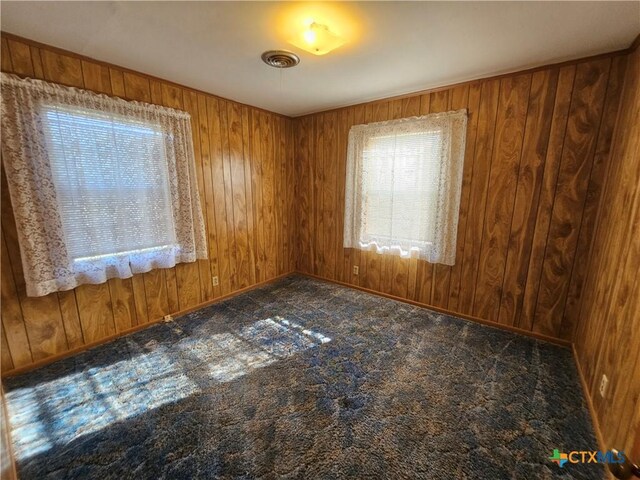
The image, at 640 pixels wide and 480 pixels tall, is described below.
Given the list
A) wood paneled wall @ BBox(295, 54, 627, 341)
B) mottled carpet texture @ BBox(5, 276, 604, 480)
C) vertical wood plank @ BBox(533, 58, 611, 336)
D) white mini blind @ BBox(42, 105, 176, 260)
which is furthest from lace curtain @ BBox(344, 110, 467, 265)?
white mini blind @ BBox(42, 105, 176, 260)

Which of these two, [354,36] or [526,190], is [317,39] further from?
[526,190]

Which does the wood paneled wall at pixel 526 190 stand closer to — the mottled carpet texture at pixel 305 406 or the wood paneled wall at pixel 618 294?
the wood paneled wall at pixel 618 294

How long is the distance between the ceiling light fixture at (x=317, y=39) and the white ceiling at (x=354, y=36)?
0.31ft

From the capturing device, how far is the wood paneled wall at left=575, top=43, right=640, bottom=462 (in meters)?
1.25

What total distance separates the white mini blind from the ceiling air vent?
3.84 ft

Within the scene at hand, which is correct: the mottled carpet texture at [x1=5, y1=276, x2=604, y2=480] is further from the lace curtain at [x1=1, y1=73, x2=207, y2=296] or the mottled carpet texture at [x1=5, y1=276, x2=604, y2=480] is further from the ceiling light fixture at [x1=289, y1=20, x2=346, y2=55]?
the ceiling light fixture at [x1=289, y1=20, x2=346, y2=55]

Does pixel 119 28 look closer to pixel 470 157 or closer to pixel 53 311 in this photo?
pixel 53 311

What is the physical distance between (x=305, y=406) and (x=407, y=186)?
2.23 metres

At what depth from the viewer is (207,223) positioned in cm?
301

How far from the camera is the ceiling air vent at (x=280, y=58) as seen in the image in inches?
77.5

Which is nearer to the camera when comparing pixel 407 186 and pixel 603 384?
pixel 603 384

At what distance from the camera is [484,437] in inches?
57.2

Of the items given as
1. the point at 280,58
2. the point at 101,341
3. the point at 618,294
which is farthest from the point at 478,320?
the point at 101,341

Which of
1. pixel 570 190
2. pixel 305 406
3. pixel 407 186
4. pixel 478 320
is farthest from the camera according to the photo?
pixel 407 186
